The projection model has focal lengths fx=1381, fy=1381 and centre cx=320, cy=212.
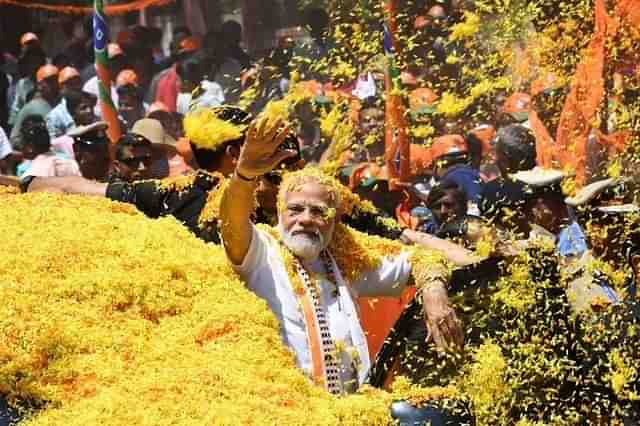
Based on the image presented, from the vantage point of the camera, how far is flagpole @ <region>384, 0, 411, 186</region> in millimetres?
8250

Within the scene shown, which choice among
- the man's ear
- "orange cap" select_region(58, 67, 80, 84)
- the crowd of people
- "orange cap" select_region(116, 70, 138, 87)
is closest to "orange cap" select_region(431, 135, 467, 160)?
the crowd of people

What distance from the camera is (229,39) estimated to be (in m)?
11.1

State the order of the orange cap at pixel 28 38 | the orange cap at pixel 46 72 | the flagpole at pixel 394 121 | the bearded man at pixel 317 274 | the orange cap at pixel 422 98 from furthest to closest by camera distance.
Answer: the orange cap at pixel 28 38
the orange cap at pixel 46 72
the orange cap at pixel 422 98
the flagpole at pixel 394 121
the bearded man at pixel 317 274

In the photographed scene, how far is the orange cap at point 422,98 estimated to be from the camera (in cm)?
838

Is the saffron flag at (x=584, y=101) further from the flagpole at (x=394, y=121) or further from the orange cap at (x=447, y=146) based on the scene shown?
the flagpole at (x=394, y=121)

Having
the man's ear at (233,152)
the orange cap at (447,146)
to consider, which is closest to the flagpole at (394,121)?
the orange cap at (447,146)

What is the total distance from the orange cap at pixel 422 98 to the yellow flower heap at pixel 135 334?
3425mm

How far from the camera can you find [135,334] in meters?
4.53

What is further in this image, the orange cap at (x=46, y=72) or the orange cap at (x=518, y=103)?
the orange cap at (x=46, y=72)

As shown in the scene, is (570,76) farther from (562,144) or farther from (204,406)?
(204,406)

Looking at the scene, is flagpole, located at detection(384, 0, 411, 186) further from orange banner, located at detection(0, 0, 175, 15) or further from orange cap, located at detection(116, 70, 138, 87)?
orange banner, located at detection(0, 0, 175, 15)

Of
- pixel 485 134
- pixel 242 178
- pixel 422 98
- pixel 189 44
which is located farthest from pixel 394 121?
pixel 189 44

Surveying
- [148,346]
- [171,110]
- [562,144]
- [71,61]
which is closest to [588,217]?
[562,144]

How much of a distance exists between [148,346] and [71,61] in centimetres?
889
